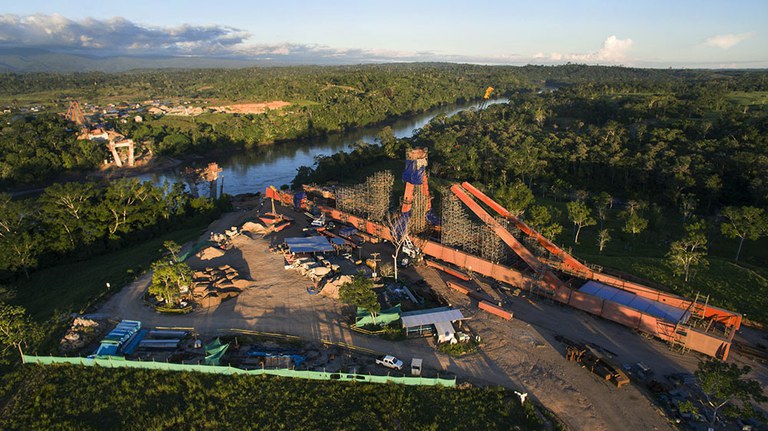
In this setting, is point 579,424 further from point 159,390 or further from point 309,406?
point 159,390

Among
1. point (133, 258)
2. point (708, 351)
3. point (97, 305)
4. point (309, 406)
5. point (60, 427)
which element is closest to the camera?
point (60, 427)

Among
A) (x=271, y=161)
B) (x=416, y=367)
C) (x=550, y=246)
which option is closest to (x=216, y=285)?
(x=416, y=367)

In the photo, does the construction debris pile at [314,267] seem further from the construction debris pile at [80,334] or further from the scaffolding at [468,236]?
the construction debris pile at [80,334]

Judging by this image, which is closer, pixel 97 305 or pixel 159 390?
pixel 159 390

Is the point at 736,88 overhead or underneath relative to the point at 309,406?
overhead

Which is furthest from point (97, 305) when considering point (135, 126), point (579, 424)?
point (135, 126)

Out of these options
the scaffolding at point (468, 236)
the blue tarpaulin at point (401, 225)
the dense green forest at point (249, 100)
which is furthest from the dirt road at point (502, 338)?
the dense green forest at point (249, 100)

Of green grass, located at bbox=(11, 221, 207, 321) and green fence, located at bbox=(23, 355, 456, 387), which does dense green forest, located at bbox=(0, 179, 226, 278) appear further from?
green fence, located at bbox=(23, 355, 456, 387)
